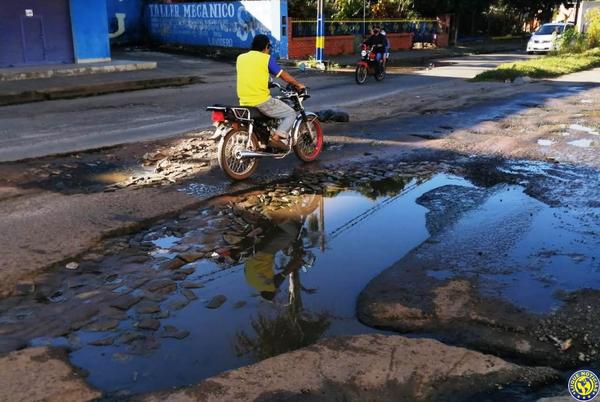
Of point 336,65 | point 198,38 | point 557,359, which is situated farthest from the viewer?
point 198,38

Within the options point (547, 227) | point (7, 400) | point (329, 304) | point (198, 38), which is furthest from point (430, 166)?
point (198, 38)

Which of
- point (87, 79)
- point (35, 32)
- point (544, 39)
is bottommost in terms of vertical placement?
point (87, 79)

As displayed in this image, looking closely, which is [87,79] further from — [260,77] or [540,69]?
[540,69]

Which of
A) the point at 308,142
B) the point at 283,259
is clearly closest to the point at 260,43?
the point at 308,142

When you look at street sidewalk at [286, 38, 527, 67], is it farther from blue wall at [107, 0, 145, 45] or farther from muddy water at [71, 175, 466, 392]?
muddy water at [71, 175, 466, 392]

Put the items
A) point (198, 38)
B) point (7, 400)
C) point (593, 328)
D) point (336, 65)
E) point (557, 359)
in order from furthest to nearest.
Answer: point (198, 38), point (336, 65), point (593, 328), point (557, 359), point (7, 400)

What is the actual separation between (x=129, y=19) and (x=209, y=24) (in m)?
5.57

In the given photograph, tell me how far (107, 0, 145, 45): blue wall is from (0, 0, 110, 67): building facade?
9.23 meters

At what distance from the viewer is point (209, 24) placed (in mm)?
29156

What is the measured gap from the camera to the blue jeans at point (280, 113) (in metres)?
7.48

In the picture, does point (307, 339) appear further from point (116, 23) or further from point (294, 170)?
point (116, 23)

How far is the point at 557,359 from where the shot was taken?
3594 millimetres

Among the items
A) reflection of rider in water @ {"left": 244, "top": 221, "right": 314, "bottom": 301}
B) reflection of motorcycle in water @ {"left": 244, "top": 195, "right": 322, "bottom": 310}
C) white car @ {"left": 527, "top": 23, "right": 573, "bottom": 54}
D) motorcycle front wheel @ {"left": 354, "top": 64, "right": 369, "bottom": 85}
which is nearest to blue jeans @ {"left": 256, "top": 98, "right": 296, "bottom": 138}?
reflection of motorcycle in water @ {"left": 244, "top": 195, "right": 322, "bottom": 310}

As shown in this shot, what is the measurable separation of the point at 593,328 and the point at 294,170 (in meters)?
4.84
